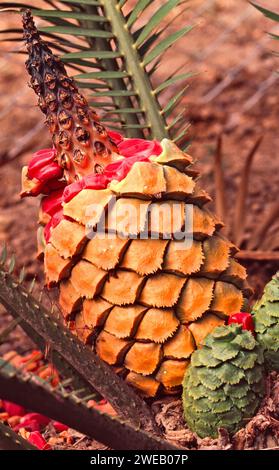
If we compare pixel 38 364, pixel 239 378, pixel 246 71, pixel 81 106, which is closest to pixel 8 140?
pixel 246 71

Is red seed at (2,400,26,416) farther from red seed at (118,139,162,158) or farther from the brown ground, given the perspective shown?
the brown ground

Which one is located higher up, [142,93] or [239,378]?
[142,93]

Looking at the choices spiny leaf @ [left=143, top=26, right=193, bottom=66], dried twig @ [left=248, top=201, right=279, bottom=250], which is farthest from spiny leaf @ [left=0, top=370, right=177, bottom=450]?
dried twig @ [left=248, top=201, right=279, bottom=250]

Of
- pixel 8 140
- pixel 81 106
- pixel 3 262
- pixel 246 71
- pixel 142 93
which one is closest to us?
pixel 3 262

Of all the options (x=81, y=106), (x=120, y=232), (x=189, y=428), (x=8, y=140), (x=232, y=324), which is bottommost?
(x=189, y=428)

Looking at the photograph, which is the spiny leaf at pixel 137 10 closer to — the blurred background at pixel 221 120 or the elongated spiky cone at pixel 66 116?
the elongated spiky cone at pixel 66 116

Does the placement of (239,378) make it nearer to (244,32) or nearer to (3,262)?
(3,262)

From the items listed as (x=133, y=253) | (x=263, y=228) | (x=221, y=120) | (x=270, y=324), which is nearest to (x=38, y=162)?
(x=133, y=253)

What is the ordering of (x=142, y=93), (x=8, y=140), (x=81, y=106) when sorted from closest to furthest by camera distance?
(x=81, y=106), (x=142, y=93), (x=8, y=140)
